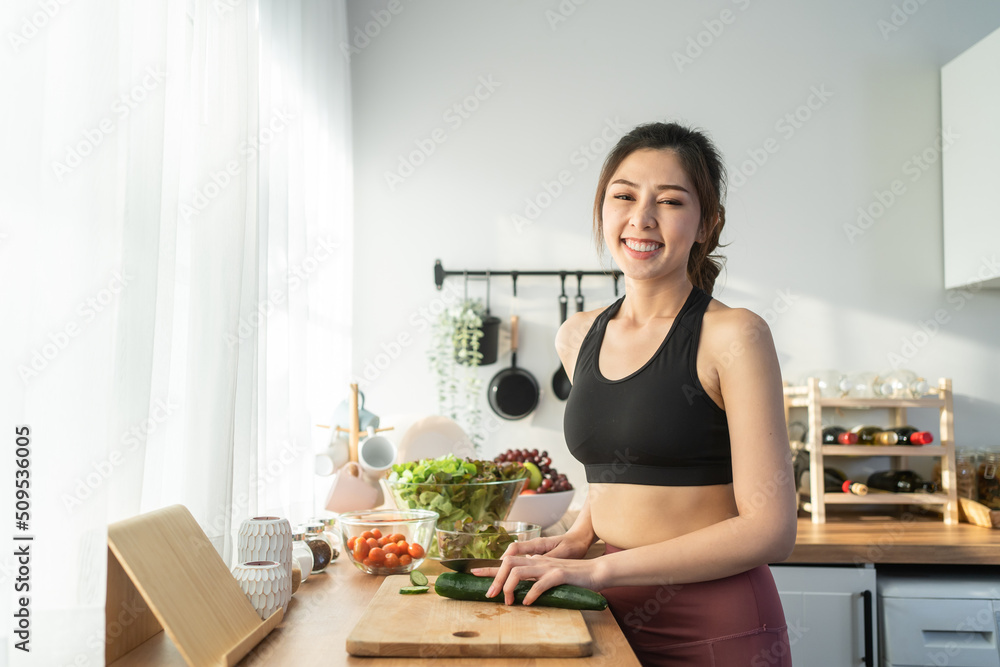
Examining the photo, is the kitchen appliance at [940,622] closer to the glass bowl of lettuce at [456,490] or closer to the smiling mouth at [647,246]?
the glass bowl of lettuce at [456,490]

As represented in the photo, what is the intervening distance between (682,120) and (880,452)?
132cm

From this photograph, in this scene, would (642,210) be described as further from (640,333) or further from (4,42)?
(4,42)

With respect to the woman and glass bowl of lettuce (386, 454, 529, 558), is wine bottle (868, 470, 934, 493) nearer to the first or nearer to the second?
glass bowl of lettuce (386, 454, 529, 558)

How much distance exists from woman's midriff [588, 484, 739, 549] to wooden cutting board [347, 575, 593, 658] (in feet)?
0.68

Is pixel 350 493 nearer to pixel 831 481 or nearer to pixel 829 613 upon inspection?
pixel 829 613

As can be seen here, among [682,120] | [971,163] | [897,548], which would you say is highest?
[682,120]

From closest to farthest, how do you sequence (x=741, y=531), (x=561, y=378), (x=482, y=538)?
(x=741, y=531), (x=482, y=538), (x=561, y=378)

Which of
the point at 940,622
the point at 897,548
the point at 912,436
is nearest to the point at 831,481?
the point at 912,436

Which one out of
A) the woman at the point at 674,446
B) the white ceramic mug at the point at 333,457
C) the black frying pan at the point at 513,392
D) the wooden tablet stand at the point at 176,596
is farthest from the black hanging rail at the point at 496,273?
the wooden tablet stand at the point at 176,596

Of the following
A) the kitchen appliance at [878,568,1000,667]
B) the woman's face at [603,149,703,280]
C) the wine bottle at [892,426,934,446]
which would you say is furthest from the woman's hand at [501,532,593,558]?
the wine bottle at [892,426,934,446]

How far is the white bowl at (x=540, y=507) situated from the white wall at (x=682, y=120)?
86 cm

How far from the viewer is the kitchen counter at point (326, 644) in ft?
2.79

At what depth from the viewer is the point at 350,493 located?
1854 mm

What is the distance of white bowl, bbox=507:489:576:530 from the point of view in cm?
180
